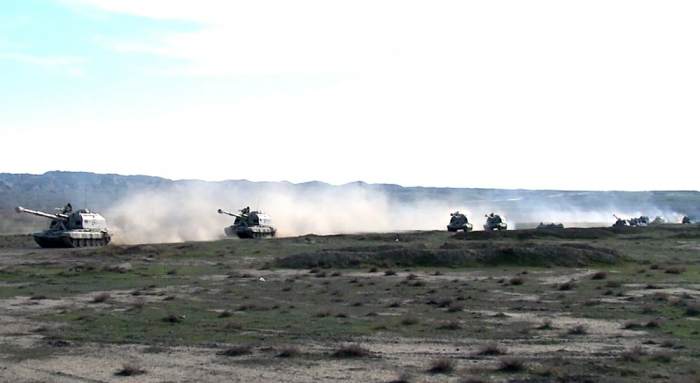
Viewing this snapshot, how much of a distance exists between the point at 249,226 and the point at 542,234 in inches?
1208

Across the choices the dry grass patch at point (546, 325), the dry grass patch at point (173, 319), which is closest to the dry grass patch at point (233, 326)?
the dry grass patch at point (173, 319)

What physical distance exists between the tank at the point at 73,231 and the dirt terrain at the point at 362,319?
20.1 m

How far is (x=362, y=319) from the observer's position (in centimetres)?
2273

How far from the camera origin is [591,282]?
112 feet

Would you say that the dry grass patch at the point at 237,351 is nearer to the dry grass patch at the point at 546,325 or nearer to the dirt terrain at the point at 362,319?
the dirt terrain at the point at 362,319

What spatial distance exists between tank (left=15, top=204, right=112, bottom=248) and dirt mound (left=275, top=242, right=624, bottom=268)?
28.4m

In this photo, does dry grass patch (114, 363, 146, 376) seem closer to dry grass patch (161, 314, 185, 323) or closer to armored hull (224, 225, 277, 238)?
dry grass patch (161, 314, 185, 323)

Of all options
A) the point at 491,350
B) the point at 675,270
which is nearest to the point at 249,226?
the point at 675,270

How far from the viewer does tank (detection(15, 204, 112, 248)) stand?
219 ft

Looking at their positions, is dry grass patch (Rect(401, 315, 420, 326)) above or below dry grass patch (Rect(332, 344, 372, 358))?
below

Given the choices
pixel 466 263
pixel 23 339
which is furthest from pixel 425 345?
pixel 466 263

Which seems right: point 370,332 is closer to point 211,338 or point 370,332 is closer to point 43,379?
point 211,338

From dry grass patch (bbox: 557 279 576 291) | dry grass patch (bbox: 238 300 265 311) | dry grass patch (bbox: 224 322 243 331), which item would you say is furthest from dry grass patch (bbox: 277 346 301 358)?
dry grass patch (bbox: 557 279 576 291)

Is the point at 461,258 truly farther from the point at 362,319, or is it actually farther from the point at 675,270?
the point at 362,319
